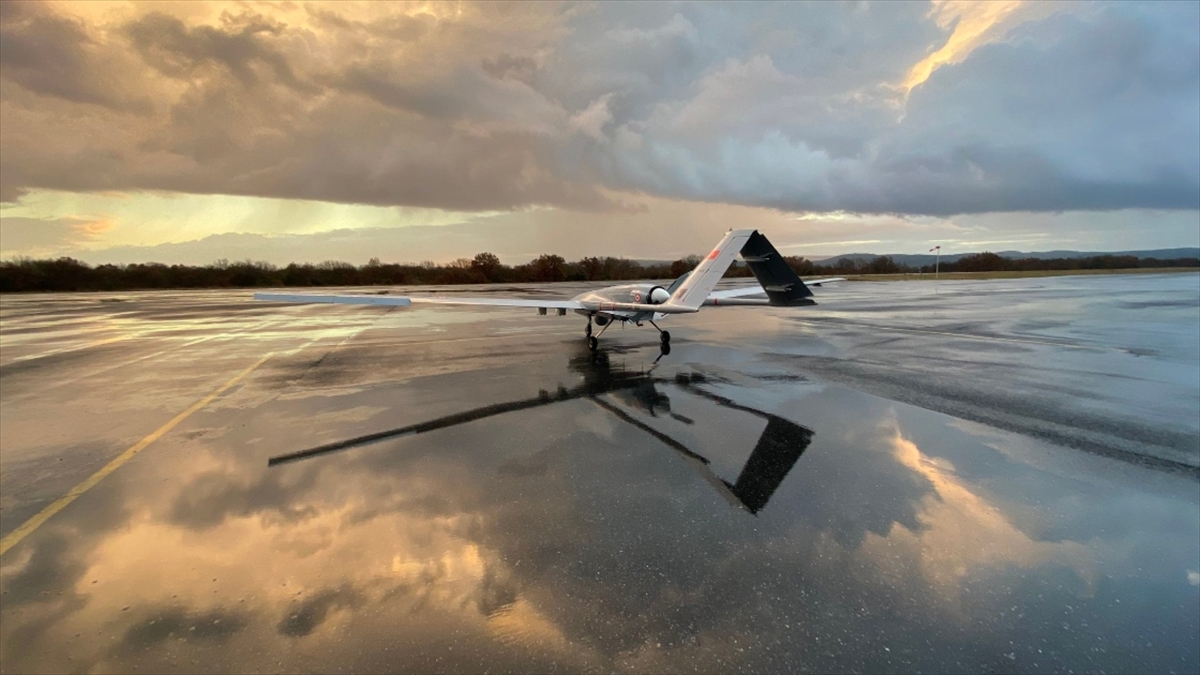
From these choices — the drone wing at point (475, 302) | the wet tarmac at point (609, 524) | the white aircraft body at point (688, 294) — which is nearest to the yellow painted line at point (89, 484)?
the wet tarmac at point (609, 524)

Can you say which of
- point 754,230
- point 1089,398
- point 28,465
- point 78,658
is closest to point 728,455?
point 78,658

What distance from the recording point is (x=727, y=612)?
358 centimetres

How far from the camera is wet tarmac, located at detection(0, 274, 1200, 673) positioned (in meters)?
3.35

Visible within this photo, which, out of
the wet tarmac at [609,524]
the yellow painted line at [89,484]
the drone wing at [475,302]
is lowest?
the wet tarmac at [609,524]

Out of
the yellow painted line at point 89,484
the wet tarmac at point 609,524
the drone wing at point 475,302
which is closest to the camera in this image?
the wet tarmac at point 609,524

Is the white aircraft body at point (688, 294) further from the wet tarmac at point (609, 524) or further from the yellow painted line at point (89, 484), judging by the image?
the yellow painted line at point (89, 484)

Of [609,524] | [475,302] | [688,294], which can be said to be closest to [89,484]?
[609,524]

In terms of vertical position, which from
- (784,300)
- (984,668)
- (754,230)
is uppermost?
(754,230)

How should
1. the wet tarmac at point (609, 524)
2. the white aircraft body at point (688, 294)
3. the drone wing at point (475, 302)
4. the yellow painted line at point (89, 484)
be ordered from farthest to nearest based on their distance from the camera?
the drone wing at point (475, 302), the white aircraft body at point (688, 294), the yellow painted line at point (89, 484), the wet tarmac at point (609, 524)

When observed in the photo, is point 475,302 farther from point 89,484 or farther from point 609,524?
point 609,524

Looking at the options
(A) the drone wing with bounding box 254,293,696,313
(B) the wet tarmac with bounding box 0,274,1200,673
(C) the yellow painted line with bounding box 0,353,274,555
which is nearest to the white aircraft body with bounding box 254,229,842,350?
(A) the drone wing with bounding box 254,293,696,313

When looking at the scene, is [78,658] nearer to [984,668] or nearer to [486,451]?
[486,451]

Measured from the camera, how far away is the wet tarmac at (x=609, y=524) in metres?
3.35

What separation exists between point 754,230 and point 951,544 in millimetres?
8842
